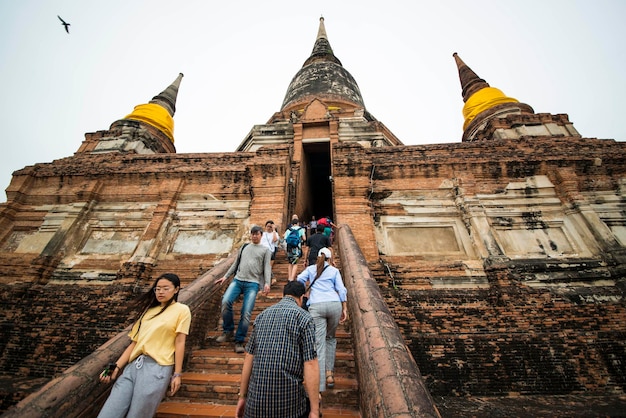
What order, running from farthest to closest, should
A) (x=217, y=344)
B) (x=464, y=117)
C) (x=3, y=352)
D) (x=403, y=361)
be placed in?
(x=464, y=117) → (x=3, y=352) → (x=217, y=344) → (x=403, y=361)

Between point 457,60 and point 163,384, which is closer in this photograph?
point 163,384

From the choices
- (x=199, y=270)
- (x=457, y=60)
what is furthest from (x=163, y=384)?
(x=457, y=60)

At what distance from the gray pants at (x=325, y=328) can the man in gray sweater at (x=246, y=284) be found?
1140 millimetres

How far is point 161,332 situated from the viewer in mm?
2383

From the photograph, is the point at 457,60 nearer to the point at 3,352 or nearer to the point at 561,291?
the point at 561,291

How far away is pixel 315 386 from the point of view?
1.98 m

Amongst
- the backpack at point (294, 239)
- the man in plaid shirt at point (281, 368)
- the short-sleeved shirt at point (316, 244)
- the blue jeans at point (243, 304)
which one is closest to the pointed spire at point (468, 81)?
the backpack at point (294, 239)

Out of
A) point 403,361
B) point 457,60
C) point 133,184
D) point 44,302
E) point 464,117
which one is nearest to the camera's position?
point 403,361

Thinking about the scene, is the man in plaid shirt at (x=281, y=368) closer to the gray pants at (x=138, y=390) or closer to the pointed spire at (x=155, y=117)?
the gray pants at (x=138, y=390)

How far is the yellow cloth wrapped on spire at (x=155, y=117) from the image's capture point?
43.7 feet

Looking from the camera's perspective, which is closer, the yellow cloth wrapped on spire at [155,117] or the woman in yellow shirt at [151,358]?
the woman in yellow shirt at [151,358]

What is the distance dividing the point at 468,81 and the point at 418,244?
13395mm

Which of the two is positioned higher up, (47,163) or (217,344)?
(47,163)

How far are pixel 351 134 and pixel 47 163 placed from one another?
A: 1081 centimetres
